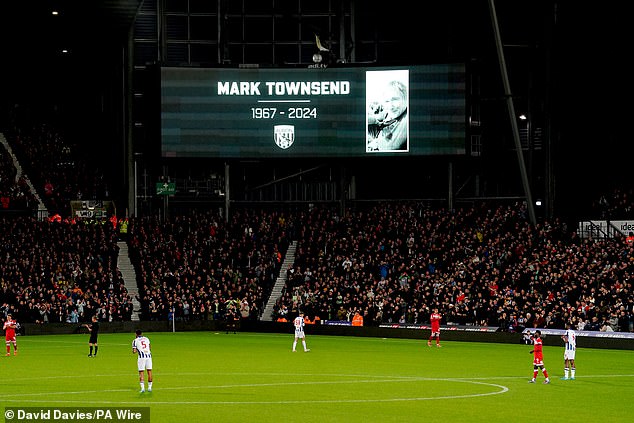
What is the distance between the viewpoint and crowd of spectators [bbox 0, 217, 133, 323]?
60719 mm

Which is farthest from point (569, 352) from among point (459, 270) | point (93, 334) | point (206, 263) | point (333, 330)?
point (206, 263)

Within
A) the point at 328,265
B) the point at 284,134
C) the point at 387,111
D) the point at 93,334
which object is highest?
the point at 387,111

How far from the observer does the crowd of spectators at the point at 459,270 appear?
173 feet

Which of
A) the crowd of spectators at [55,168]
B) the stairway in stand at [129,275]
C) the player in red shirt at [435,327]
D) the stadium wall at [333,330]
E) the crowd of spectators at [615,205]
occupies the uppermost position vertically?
the crowd of spectators at [55,168]

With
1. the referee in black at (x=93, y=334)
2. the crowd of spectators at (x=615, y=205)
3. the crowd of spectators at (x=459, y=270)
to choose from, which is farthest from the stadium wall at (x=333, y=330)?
the referee in black at (x=93, y=334)

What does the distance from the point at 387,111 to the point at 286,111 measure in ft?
18.4

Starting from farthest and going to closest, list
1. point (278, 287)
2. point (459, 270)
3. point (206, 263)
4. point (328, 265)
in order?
point (206, 263)
point (278, 287)
point (328, 265)
point (459, 270)

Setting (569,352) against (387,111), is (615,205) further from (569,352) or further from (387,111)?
(569,352)

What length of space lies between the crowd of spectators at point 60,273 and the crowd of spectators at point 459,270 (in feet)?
31.6

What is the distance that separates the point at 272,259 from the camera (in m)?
67.4

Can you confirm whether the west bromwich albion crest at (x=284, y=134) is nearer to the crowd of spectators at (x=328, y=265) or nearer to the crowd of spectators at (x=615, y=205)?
the crowd of spectators at (x=328, y=265)

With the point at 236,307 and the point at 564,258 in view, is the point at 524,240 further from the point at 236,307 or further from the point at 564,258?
the point at 236,307

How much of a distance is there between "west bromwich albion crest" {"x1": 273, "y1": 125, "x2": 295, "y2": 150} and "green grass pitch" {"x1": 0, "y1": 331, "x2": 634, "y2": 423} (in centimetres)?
1424

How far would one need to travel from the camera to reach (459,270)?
196ft
